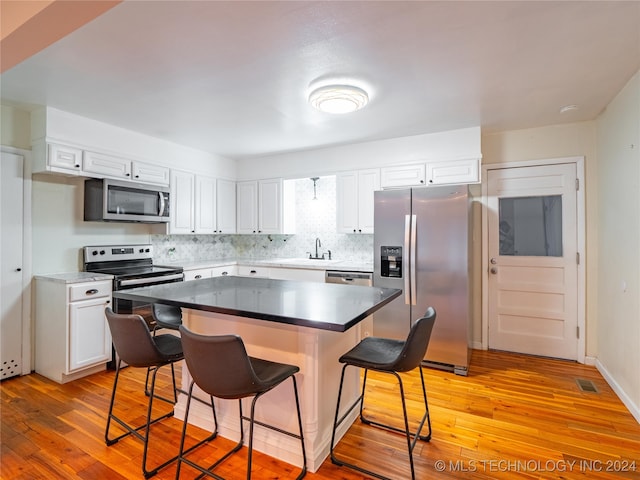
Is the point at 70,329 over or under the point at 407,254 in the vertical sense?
under

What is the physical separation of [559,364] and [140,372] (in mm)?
4162

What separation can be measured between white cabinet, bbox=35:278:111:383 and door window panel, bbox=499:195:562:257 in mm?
4201

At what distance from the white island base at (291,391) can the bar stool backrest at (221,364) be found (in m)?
0.42

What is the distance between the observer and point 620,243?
2738mm

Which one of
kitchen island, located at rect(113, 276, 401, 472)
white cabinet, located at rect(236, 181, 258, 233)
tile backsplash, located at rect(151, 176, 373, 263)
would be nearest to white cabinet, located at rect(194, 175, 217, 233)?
tile backsplash, located at rect(151, 176, 373, 263)

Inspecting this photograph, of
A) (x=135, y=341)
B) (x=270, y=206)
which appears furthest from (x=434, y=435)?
(x=270, y=206)

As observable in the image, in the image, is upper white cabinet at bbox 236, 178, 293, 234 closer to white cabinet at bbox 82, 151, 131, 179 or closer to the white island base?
white cabinet at bbox 82, 151, 131, 179

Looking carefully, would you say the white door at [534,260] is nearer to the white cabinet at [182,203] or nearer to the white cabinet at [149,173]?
the white cabinet at [182,203]

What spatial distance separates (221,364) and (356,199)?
2.98 meters

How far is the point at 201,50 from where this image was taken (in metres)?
2.08

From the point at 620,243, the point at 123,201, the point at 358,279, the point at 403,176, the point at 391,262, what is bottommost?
the point at 358,279

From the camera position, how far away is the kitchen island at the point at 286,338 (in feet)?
5.82

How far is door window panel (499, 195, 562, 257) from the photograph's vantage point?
11.7ft

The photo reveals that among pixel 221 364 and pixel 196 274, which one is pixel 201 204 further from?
pixel 221 364
